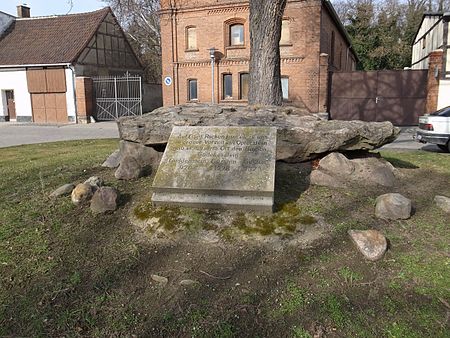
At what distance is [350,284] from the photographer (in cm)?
332

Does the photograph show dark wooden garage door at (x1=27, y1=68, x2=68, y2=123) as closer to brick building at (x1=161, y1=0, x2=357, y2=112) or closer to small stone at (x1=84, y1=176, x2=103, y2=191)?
brick building at (x1=161, y1=0, x2=357, y2=112)

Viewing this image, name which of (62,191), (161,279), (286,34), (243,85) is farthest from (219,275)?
(243,85)

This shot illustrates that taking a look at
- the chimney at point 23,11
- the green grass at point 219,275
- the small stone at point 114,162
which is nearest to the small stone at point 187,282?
the green grass at point 219,275

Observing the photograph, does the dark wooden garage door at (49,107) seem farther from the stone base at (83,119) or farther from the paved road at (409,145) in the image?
the paved road at (409,145)

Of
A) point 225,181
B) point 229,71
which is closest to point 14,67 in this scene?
point 229,71

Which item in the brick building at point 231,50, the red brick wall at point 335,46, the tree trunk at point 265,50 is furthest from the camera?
the red brick wall at point 335,46

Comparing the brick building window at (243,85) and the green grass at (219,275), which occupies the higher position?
the brick building window at (243,85)

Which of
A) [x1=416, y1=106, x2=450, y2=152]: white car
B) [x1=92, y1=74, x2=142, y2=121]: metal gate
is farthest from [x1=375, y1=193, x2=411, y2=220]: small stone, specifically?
[x1=92, y1=74, x2=142, y2=121]: metal gate

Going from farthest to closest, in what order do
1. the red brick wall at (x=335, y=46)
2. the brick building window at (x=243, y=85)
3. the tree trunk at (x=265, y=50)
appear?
the brick building window at (x=243, y=85)
the red brick wall at (x=335, y=46)
the tree trunk at (x=265, y=50)

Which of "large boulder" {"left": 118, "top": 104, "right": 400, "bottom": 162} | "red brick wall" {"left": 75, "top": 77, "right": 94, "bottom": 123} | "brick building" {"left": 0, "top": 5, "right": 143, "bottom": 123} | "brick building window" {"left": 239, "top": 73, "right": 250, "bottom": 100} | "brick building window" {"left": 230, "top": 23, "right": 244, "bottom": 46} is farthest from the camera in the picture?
"brick building" {"left": 0, "top": 5, "right": 143, "bottom": 123}

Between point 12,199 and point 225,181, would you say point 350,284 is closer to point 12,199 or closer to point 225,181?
point 225,181

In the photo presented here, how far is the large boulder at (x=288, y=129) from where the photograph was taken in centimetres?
554

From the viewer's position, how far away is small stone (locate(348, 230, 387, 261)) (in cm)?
365

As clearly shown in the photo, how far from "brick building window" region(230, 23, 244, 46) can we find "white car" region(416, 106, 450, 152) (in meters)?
13.4
